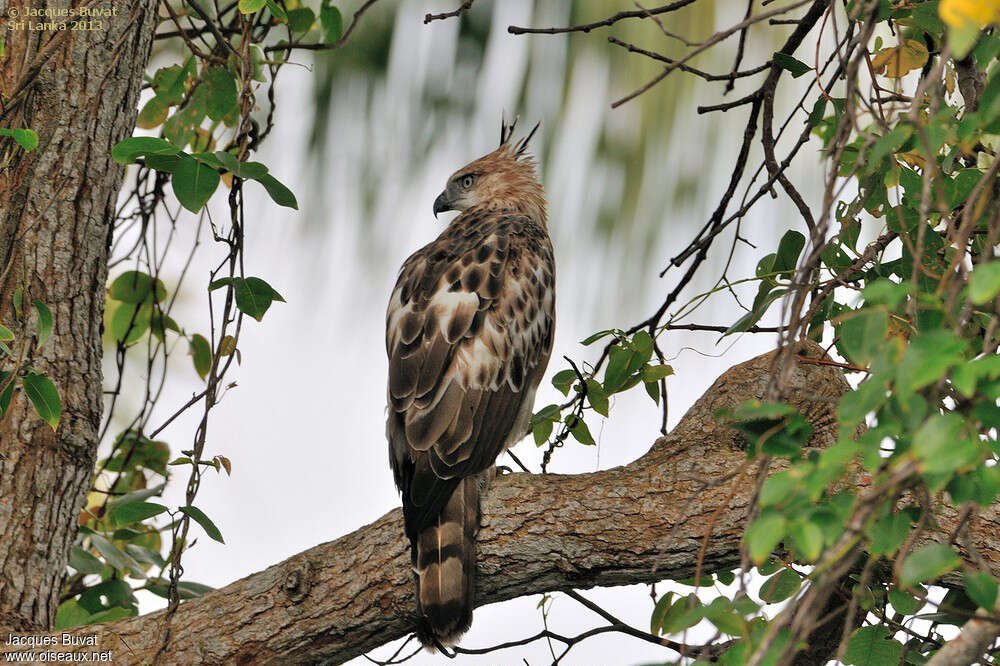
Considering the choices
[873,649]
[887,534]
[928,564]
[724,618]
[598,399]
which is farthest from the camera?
[598,399]

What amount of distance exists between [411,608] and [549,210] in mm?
1933

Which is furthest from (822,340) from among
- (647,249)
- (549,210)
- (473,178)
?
(473,178)

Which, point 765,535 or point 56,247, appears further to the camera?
point 56,247

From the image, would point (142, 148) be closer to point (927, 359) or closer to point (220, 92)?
point (220, 92)

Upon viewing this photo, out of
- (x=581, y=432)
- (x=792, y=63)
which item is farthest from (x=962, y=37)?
(x=581, y=432)

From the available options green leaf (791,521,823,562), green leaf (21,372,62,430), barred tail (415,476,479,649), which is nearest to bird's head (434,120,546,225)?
barred tail (415,476,479,649)

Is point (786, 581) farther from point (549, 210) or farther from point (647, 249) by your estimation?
point (549, 210)

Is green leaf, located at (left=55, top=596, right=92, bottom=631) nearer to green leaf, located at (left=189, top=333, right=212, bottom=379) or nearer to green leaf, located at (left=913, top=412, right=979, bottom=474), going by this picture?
green leaf, located at (left=189, top=333, right=212, bottom=379)

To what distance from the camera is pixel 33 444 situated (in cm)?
281

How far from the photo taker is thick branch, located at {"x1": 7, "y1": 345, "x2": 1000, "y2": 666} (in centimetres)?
249

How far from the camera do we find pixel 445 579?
2.53 m

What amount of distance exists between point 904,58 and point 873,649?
5.41 feet

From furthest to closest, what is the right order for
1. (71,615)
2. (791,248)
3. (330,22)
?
(330,22) < (71,615) < (791,248)

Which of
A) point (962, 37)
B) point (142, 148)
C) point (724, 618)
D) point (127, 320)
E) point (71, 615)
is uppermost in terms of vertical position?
point (142, 148)
